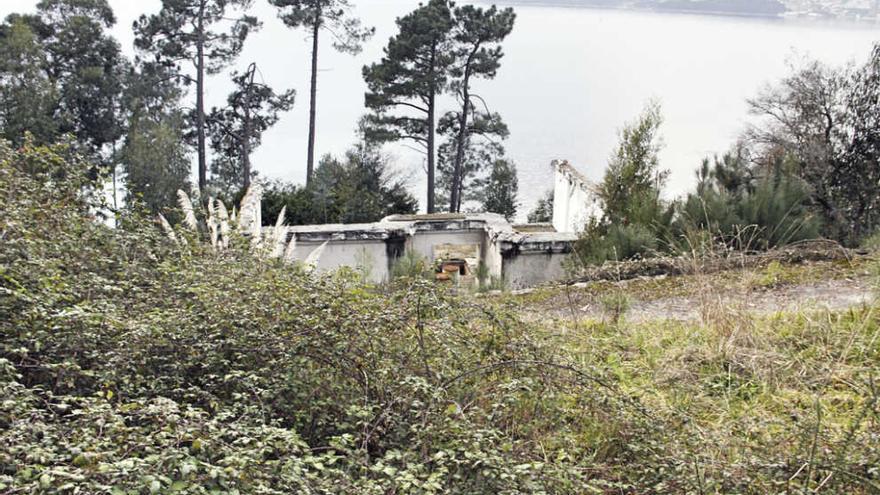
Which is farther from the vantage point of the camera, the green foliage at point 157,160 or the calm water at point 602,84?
the calm water at point 602,84

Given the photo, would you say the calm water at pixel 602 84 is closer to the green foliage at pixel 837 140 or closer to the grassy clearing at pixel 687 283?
the green foliage at pixel 837 140

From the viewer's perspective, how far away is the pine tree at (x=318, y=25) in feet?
64.6

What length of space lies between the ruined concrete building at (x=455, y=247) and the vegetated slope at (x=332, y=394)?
497 cm

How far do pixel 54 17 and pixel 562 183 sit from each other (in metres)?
15.2

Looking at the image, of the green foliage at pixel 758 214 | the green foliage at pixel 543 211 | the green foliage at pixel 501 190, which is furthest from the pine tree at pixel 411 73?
the green foliage at pixel 758 214

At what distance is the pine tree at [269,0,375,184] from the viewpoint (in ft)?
64.6

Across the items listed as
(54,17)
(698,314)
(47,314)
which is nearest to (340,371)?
(47,314)

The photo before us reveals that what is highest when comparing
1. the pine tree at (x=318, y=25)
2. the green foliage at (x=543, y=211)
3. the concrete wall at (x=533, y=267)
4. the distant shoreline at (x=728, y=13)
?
the distant shoreline at (x=728, y=13)

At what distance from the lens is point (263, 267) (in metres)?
4.11

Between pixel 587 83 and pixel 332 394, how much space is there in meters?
53.3

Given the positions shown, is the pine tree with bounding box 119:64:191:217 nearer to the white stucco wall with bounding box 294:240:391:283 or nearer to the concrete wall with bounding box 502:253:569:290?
the white stucco wall with bounding box 294:240:391:283

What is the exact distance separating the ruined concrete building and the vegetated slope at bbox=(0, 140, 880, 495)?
4969 millimetres

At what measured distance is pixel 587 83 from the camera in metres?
53.0

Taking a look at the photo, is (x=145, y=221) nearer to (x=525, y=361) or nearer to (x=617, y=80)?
(x=525, y=361)
